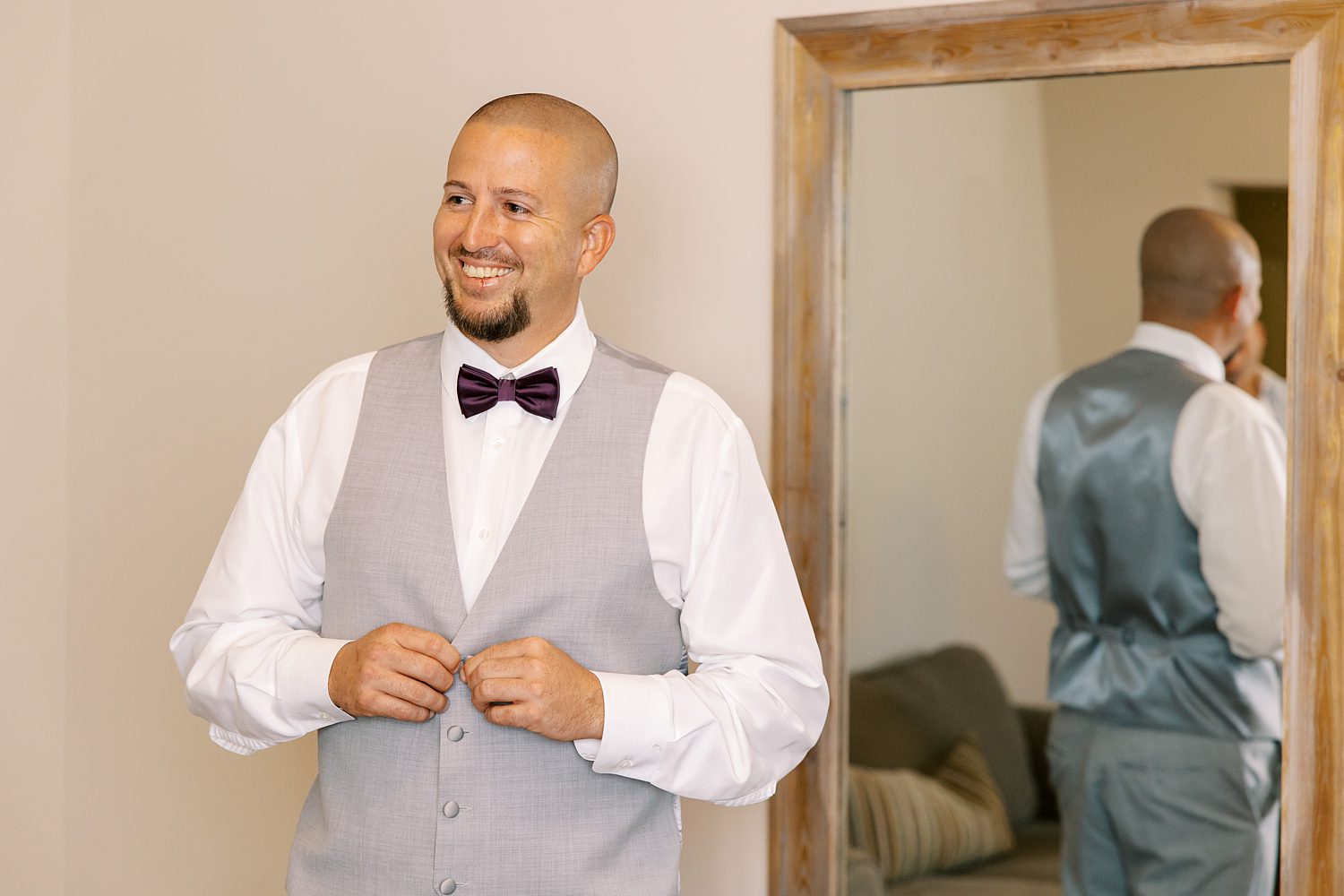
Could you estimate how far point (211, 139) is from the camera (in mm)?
2941

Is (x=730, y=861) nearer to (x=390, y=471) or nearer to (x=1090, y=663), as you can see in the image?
Answer: (x=1090, y=663)

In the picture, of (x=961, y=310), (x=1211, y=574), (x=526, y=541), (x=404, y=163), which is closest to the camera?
(x=526, y=541)

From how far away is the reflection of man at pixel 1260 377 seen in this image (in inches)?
84.9

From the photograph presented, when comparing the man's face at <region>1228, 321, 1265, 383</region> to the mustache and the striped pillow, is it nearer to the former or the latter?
the striped pillow

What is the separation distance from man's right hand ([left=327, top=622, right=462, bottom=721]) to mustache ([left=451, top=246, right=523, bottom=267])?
524mm

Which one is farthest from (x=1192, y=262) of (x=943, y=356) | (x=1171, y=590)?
(x=1171, y=590)

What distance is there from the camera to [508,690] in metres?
1.67

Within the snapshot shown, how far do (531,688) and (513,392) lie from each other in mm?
440

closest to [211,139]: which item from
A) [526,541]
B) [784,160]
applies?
[784,160]

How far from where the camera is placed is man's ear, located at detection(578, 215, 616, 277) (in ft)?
6.52

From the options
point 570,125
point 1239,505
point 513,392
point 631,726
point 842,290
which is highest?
point 570,125

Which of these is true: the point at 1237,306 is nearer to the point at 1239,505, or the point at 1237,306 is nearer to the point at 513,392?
the point at 1239,505

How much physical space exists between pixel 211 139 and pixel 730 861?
1.88 m

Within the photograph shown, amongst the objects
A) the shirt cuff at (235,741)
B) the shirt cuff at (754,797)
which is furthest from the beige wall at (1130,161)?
the shirt cuff at (235,741)
